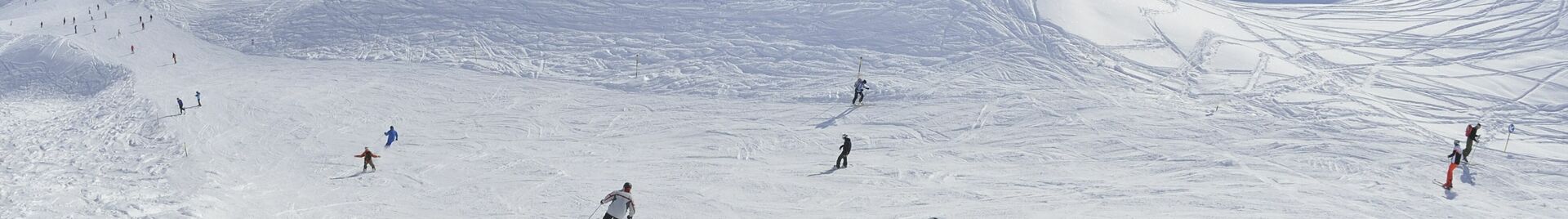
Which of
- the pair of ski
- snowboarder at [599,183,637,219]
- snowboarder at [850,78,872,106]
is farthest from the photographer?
snowboarder at [850,78,872,106]

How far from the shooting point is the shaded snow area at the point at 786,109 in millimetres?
17844

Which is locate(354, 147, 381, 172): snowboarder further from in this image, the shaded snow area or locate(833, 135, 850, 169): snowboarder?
locate(833, 135, 850, 169): snowboarder

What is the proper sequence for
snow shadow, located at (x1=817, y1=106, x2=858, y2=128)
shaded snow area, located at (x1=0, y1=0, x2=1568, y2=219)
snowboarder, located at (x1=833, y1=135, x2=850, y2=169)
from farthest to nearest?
snow shadow, located at (x1=817, y1=106, x2=858, y2=128) < snowboarder, located at (x1=833, y1=135, x2=850, y2=169) < shaded snow area, located at (x1=0, y1=0, x2=1568, y2=219)

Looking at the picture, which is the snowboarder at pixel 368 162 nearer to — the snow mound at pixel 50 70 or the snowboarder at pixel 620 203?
the snowboarder at pixel 620 203

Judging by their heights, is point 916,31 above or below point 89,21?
above

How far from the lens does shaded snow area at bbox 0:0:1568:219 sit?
703 inches

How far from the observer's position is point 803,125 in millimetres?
26016

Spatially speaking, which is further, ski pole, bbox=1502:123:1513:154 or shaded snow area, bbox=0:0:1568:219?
ski pole, bbox=1502:123:1513:154

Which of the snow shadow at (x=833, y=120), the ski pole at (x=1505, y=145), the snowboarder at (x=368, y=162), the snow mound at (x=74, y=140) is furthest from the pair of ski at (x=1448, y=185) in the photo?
the snow mound at (x=74, y=140)

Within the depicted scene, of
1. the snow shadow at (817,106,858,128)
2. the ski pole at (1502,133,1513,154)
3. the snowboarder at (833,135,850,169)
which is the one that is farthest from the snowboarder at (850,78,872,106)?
the ski pole at (1502,133,1513,154)

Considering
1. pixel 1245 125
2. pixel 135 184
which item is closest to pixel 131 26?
pixel 135 184

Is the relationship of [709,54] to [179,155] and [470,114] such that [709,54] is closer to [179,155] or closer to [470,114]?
[470,114]

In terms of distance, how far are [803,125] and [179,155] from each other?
552 inches

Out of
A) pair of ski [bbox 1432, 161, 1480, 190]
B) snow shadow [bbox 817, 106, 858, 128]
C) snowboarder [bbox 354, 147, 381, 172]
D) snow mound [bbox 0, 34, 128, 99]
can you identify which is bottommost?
snow mound [bbox 0, 34, 128, 99]
